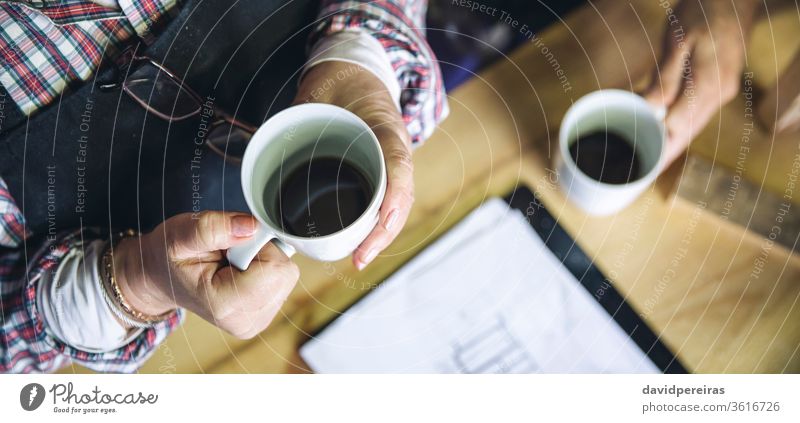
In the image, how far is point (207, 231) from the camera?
0.75 ft

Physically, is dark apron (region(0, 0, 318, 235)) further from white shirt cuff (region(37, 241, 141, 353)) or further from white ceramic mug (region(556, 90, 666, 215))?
white ceramic mug (region(556, 90, 666, 215))

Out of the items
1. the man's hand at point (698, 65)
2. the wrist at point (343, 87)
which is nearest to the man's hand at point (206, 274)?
the wrist at point (343, 87)

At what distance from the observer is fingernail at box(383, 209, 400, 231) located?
25 centimetres

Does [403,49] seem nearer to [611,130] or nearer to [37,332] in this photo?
A: [611,130]

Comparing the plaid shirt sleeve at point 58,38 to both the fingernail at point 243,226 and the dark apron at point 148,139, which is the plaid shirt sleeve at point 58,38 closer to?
the dark apron at point 148,139

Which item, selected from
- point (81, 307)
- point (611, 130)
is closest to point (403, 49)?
point (611, 130)

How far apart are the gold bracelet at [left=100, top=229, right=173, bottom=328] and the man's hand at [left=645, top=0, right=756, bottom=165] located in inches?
12.3

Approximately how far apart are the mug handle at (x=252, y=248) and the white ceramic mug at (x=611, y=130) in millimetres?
150

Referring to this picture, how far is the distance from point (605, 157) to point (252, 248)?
192 millimetres

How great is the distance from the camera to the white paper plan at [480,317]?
11.4 inches

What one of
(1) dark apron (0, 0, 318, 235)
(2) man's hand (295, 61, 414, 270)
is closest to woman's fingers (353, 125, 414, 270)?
(2) man's hand (295, 61, 414, 270)
